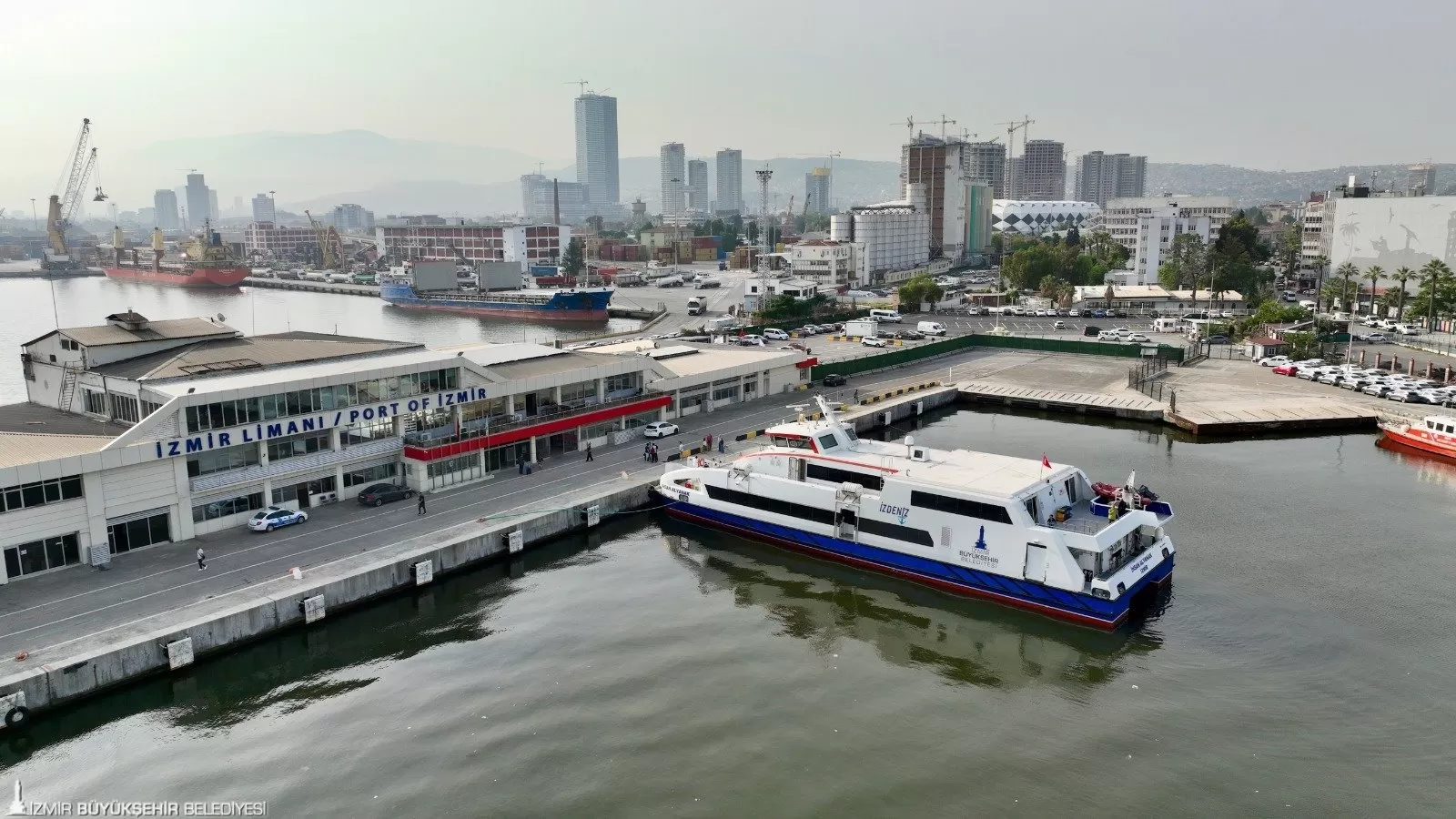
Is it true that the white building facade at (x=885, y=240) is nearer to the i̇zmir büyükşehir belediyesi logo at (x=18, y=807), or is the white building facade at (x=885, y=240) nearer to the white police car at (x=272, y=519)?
the white police car at (x=272, y=519)

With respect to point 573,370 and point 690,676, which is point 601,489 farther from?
point 690,676

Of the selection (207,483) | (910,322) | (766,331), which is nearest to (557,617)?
(207,483)

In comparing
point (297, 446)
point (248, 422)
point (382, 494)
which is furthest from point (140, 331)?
point (382, 494)

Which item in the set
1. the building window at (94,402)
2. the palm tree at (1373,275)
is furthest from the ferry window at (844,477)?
the palm tree at (1373,275)

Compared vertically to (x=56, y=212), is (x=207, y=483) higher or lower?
lower

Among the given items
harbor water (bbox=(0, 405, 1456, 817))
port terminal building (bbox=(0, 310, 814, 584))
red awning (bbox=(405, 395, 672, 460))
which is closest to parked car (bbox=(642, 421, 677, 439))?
port terminal building (bbox=(0, 310, 814, 584))

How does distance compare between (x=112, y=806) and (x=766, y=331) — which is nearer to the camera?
(x=112, y=806)

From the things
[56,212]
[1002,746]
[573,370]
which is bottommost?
[1002,746]

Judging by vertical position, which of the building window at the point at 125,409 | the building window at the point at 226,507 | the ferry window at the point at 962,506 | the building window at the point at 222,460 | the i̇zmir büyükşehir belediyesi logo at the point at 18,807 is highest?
the building window at the point at 125,409
